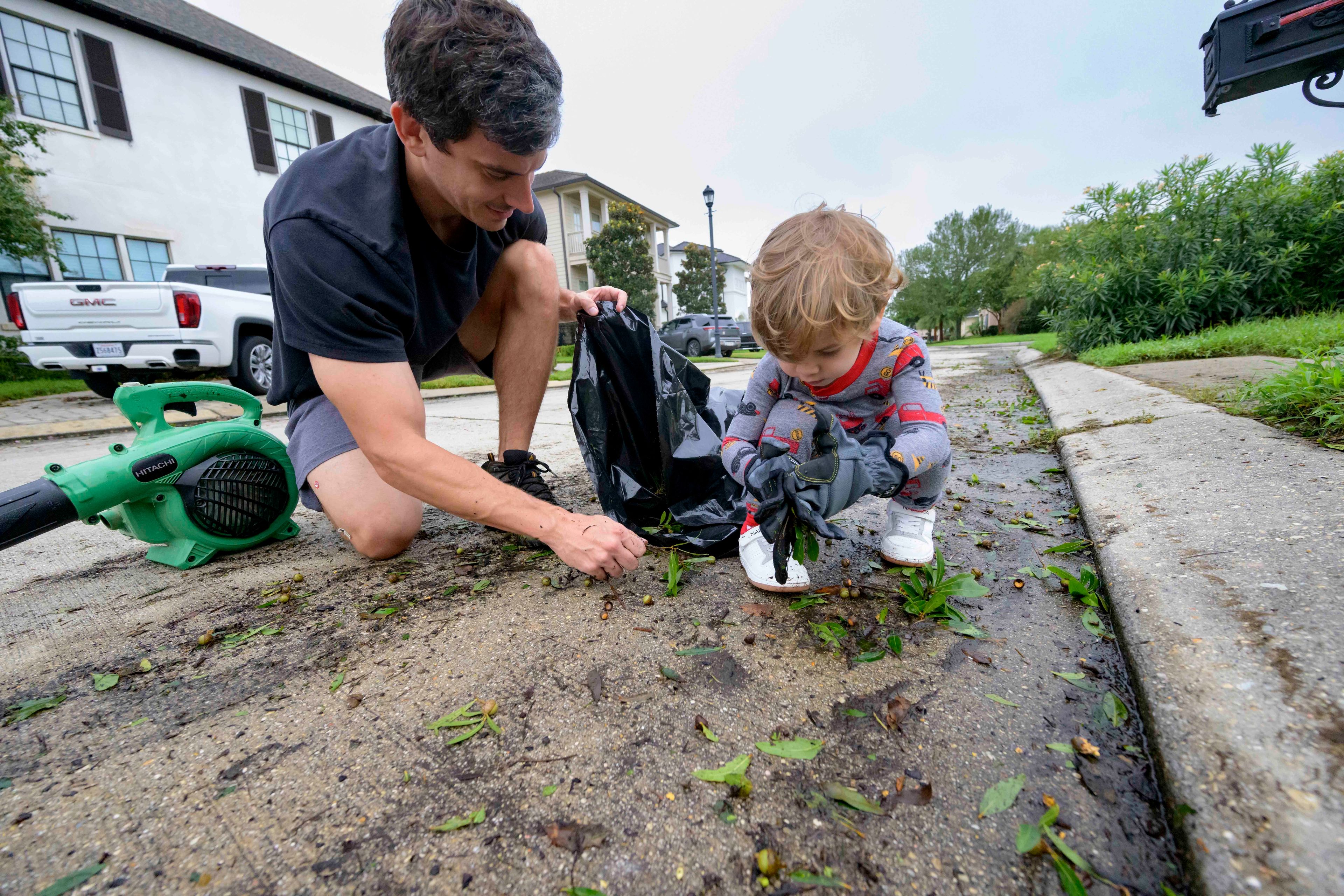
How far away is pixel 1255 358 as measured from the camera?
3699mm

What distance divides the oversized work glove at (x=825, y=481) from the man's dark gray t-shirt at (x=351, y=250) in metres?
1.11

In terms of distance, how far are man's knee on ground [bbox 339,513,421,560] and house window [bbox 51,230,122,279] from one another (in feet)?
34.5

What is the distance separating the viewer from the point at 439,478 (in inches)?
54.4

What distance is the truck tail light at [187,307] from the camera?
518 centimetres

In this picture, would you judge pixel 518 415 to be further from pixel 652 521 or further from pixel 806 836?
pixel 806 836

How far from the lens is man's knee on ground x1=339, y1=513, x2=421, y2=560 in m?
1.68

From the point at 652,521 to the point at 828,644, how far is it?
0.86 meters

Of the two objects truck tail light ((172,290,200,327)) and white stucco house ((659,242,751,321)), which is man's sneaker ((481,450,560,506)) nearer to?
truck tail light ((172,290,200,327))

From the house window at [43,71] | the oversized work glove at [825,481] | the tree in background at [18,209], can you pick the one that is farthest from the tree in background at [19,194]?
the oversized work glove at [825,481]

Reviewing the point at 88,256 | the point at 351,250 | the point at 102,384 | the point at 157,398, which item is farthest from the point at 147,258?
the point at 351,250

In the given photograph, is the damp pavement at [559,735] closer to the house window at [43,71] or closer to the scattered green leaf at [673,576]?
the scattered green leaf at [673,576]

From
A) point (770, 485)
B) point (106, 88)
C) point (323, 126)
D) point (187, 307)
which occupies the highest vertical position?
point (323, 126)

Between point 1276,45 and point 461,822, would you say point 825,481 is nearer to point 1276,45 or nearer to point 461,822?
point 461,822

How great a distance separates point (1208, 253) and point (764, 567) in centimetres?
702
